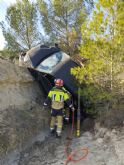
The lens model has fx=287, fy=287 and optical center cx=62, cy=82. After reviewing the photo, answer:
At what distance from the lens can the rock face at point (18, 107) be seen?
839 cm

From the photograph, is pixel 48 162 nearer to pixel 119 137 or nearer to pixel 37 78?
pixel 119 137

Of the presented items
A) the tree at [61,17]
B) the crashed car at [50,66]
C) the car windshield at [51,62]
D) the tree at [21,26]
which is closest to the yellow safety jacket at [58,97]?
the crashed car at [50,66]

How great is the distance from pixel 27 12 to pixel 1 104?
35.6 ft

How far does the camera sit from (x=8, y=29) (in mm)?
19141

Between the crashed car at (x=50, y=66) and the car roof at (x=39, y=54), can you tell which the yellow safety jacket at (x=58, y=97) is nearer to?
the crashed car at (x=50, y=66)

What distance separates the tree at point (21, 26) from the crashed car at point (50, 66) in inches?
296

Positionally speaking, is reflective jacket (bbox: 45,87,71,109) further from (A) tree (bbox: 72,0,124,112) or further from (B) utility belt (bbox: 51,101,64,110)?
(A) tree (bbox: 72,0,124,112)

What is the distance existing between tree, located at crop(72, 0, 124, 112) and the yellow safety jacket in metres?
0.68

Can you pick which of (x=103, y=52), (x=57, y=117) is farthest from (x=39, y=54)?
(x=103, y=52)

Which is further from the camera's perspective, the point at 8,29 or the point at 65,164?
the point at 8,29

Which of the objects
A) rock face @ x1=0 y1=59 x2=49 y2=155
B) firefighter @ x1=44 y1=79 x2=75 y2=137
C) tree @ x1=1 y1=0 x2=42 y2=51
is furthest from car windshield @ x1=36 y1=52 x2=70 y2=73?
tree @ x1=1 y1=0 x2=42 y2=51

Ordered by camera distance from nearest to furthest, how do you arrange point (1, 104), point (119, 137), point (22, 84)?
point (119, 137)
point (1, 104)
point (22, 84)

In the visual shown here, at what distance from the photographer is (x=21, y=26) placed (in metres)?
19.0

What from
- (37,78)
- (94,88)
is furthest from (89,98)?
(37,78)
